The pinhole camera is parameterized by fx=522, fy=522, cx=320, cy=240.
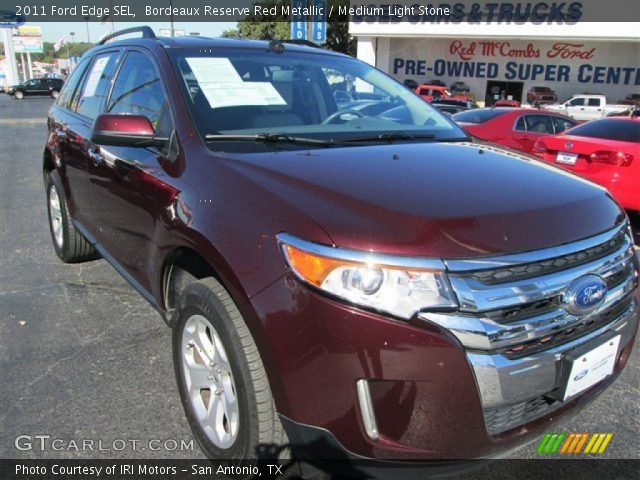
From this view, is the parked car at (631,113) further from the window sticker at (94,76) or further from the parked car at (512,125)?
the window sticker at (94,76)

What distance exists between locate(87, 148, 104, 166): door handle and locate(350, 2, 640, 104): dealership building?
36019 millimetres

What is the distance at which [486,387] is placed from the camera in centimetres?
161

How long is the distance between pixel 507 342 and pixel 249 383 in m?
0.88

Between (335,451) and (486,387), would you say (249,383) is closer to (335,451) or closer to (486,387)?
(335,451)

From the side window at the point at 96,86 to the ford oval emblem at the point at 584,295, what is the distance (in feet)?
10.1

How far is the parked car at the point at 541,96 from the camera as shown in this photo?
34594 millimetres

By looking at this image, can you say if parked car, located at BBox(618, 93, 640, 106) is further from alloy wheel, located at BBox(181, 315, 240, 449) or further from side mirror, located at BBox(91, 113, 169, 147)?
alloy wheel, located at BBox(181, 315, 240, 449)

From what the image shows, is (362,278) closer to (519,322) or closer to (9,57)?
(519,322)

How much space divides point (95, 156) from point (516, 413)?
2826 millimetres

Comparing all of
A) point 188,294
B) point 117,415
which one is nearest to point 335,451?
point 188,294

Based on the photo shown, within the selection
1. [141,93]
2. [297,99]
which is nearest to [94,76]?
[141,93]

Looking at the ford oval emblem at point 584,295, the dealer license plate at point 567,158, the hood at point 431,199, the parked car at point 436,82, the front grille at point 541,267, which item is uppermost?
the hood at point 431,199

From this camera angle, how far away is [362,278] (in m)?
1.60

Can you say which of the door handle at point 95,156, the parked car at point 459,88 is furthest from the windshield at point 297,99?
the parked car at point 459,88
